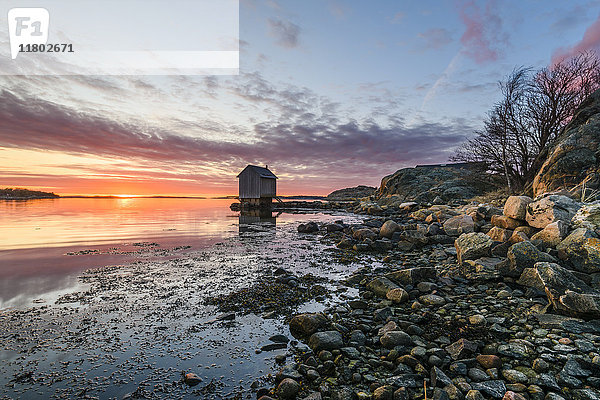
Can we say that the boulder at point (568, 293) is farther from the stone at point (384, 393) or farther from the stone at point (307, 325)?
the stone at point (307, 325)

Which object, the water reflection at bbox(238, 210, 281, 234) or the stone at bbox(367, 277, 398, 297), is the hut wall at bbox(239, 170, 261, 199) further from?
the stone at bbox(367, 277, 398, 297)

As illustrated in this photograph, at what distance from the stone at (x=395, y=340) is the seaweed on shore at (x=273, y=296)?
2259 millimetres

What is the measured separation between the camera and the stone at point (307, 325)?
4.70m

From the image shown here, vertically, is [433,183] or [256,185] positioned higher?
[433,183]

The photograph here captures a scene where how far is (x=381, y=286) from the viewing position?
649cm

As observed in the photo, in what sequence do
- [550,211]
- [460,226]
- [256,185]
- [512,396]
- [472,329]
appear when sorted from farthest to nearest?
1. [256,185]
2. [460,226]
3. [550,211]
4. [472,329]
5. [512,396]

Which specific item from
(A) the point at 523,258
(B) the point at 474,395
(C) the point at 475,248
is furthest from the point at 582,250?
(B) the point at 474,395

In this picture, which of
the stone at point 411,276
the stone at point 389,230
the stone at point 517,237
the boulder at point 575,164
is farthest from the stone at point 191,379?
the boulder at point 575,164

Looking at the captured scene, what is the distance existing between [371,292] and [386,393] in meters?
3.58

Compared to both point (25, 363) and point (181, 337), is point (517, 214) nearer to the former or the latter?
point (181, 337)

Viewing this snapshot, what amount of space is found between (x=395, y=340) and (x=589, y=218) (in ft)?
25.0

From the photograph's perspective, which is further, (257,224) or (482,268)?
(257,224)

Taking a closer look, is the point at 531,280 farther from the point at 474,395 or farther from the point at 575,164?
the point at 575,164

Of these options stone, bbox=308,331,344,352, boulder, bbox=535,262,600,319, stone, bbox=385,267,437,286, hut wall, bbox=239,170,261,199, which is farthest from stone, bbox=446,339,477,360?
hut wall, bbox=239,170,261,199
